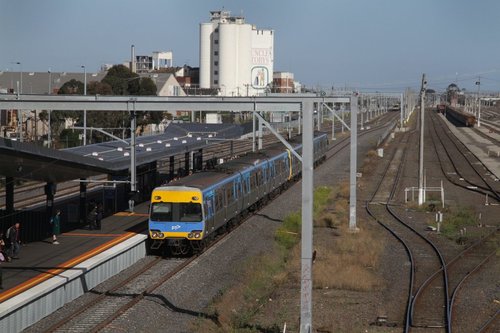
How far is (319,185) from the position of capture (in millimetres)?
41094

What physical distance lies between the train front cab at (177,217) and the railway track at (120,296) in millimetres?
614

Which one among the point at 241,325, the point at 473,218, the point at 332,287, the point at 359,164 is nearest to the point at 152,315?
the point at 241,325

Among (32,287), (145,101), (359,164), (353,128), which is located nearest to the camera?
(32,287)

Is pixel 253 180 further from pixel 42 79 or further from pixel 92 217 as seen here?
pixel 42 79

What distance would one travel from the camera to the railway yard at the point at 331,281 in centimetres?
1473

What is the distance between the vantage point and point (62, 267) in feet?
57.0

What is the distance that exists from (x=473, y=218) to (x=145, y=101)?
49.0 feet

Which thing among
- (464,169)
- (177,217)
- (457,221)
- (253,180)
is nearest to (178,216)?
(177,217)

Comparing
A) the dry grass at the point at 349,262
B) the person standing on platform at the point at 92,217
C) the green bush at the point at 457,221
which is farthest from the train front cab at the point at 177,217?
the green bush at the point at 457,221

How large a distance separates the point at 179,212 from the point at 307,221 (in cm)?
799

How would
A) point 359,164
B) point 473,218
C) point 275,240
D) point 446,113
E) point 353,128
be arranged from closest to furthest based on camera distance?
point 275,240 → point 353,128 → point 473,218 → point 359,164 → point 446,113

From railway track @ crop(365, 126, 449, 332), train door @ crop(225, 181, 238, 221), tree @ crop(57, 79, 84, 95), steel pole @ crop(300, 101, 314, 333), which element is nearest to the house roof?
tree @ crop(57, 79, 84, 95)

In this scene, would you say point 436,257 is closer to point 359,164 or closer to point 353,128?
point 353,128

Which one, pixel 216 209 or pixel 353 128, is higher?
pixel 353 128
